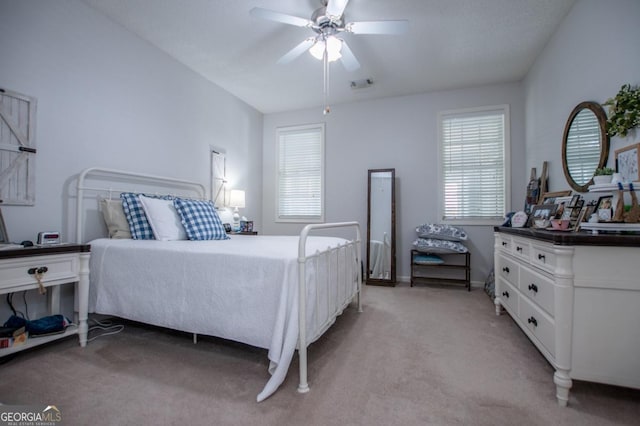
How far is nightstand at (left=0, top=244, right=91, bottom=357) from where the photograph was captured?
5.25ft

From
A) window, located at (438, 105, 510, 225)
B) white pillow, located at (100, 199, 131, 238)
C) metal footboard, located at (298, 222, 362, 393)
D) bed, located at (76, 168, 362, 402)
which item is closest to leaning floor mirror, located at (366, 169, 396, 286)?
window, located at (438, 105, 510, 225)

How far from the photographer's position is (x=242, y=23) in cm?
257

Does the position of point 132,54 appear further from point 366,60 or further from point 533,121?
point 533,121

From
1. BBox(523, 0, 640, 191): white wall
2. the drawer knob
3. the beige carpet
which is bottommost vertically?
the beige carpet

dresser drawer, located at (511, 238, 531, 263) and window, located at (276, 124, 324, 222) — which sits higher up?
window, located at (276, 124, 324, 222)

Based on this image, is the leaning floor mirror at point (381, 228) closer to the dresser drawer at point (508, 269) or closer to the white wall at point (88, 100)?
the dresser drawer at point (508, 269)

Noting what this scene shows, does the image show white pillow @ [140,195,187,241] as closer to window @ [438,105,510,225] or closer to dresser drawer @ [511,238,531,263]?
dresser drawer @ [511,238,531,263]

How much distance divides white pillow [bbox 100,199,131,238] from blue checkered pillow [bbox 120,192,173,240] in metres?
0.05

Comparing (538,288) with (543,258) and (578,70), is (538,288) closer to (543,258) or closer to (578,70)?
(543,258)

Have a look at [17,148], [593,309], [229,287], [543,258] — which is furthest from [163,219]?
[593,309]

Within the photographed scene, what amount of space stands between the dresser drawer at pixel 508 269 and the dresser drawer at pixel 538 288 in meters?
0.15

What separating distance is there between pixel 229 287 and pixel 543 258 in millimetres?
1818

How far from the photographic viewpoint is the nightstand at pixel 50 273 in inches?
63.1

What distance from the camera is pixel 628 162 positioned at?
5.72 ft
